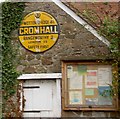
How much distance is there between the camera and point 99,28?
41.0 feet

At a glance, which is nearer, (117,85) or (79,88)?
(117,85)

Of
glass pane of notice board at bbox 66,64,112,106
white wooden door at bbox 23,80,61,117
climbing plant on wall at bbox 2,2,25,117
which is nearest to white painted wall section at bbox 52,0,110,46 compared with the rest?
glass pane of notice board at bbox 66,64,112,106

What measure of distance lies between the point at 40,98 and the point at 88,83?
1489 millimetres

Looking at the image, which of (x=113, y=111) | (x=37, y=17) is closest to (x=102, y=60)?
(x=113, y=111)

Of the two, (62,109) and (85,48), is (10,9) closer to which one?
(85,48)

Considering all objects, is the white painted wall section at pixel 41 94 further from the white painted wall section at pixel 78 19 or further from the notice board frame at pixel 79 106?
the white painted wall section at pixel 78 19

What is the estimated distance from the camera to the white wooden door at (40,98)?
42.1ft

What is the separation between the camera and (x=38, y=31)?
518 inches

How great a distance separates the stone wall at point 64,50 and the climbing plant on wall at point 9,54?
0.78 feet

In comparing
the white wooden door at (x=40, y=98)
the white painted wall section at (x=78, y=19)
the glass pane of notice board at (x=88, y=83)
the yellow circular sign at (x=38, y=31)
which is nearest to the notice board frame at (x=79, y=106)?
the glass pane of notice board at (x=88, y=83)

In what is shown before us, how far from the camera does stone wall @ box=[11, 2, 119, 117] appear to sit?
12844 millimetres

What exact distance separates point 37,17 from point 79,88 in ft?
8.24

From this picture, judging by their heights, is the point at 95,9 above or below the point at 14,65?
above

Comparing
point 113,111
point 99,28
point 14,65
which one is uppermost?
point 99,28
